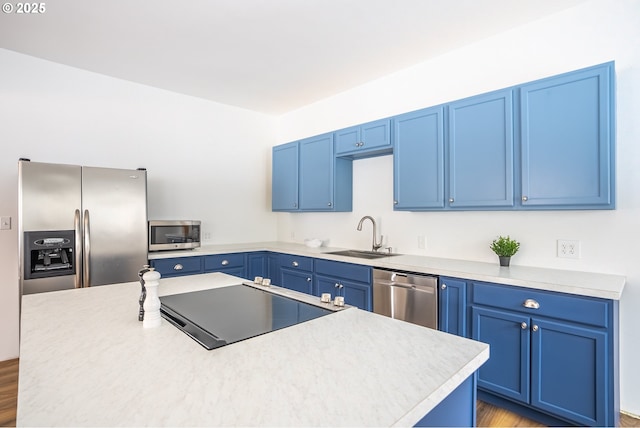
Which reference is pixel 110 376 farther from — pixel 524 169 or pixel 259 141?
pixel 259 141

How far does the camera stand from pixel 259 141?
15.3ft

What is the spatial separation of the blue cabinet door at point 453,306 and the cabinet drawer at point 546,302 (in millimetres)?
90

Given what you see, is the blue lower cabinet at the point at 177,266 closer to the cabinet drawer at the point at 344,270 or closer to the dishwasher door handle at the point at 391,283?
the cabinet drawer at the point at 344,270

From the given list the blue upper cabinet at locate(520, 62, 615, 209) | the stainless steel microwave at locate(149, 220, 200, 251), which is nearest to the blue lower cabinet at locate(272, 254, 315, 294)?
the stainless steel microwave at locate(149, 220, 200, 251)

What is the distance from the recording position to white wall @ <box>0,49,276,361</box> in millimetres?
2957

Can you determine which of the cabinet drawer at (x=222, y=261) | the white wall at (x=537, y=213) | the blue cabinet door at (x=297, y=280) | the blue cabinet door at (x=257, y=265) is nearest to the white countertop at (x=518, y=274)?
the white wall at (x=537, y=213)

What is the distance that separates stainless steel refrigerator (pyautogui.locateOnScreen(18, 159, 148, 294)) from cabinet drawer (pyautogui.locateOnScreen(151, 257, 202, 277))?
0.26 m

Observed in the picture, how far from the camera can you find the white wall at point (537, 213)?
2.10 meters

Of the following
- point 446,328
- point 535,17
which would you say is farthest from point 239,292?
point 535,17

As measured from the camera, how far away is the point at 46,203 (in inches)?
102

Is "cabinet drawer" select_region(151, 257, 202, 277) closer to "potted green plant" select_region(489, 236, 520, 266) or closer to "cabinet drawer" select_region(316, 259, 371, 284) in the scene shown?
"cabinet drawer" select_region(316, 259, 371, 284)

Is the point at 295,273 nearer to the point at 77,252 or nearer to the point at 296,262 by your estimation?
the point at 296,262

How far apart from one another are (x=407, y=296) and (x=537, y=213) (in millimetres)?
1120

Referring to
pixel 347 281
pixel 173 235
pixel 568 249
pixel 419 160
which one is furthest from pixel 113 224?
pixel 568 249
